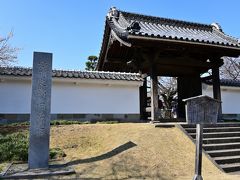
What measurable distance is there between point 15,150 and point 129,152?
3377mm

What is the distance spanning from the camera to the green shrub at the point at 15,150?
714 centimetres

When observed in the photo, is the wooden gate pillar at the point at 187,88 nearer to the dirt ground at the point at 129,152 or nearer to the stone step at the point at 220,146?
the dirt ground at the point at 129,152

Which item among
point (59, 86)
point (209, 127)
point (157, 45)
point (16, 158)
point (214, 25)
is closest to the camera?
point (16, 158)

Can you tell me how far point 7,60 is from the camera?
1667 cm

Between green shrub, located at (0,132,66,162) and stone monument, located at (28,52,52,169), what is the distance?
0.87 m

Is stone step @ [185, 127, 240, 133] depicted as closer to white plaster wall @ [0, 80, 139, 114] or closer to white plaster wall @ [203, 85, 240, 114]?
white plaster wall @ [0, 80, 139, 114]

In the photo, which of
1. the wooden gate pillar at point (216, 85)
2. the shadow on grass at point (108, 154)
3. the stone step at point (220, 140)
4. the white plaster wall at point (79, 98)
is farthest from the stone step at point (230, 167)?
the white plaster wall at point (79, 98)

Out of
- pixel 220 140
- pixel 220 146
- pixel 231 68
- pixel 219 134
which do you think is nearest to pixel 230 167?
pixel 220 146

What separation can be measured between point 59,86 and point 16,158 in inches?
211

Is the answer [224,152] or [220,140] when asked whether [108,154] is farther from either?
[220,140]

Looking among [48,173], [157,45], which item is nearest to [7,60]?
[157,45]

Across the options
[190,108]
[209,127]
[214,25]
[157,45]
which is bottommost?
[209,127]

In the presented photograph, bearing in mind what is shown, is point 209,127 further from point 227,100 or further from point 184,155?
point 227,100

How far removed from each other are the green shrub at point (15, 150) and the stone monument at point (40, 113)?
87 centimetres
